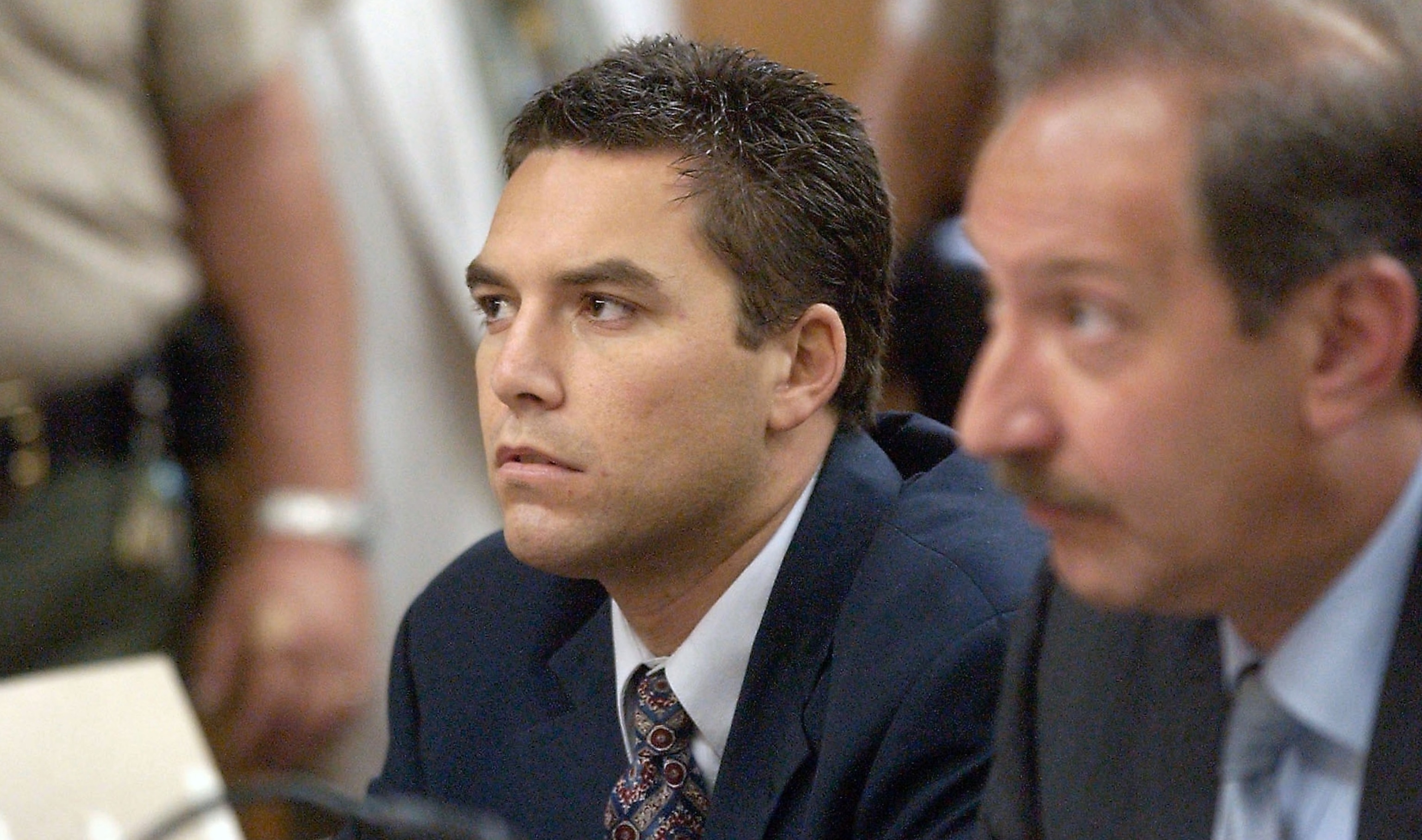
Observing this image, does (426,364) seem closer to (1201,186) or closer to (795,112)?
(795,112)

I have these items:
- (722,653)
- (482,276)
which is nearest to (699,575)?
(722,653)

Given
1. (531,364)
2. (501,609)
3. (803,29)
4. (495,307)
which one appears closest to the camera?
(531,364)

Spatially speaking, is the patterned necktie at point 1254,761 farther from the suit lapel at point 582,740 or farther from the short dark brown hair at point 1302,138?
the suit lapel at point 582,740

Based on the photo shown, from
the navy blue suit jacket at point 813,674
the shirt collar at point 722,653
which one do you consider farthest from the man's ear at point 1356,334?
the shirt collar at point 722,653

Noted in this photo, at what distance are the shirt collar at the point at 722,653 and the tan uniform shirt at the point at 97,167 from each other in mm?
1036

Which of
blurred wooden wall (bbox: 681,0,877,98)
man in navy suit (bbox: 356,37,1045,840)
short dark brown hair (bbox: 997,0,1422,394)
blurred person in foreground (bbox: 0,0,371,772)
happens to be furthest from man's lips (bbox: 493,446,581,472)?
blurred wooden wall (bbox: 681,0,877,98)

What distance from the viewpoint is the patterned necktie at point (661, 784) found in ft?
4.25

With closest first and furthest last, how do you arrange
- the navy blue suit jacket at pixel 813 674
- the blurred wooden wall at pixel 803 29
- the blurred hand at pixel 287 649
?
the navy blue suit jacket at pixel 813 674, the blurred hand at pixel 287 649, the blurred wooden wall at pixel 803 29

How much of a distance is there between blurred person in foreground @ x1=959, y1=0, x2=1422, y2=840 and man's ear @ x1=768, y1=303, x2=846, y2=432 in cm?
49

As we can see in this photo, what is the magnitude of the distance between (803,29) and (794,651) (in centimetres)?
225

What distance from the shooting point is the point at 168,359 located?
86.4 inches

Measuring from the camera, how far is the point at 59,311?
2.06 m

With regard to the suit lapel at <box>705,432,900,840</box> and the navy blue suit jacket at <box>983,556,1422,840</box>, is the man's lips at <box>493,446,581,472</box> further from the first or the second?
the navy blue suit jacket at <box>983,556,1422,840</box>

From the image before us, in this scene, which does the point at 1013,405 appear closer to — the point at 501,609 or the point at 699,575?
the point at 699,575
